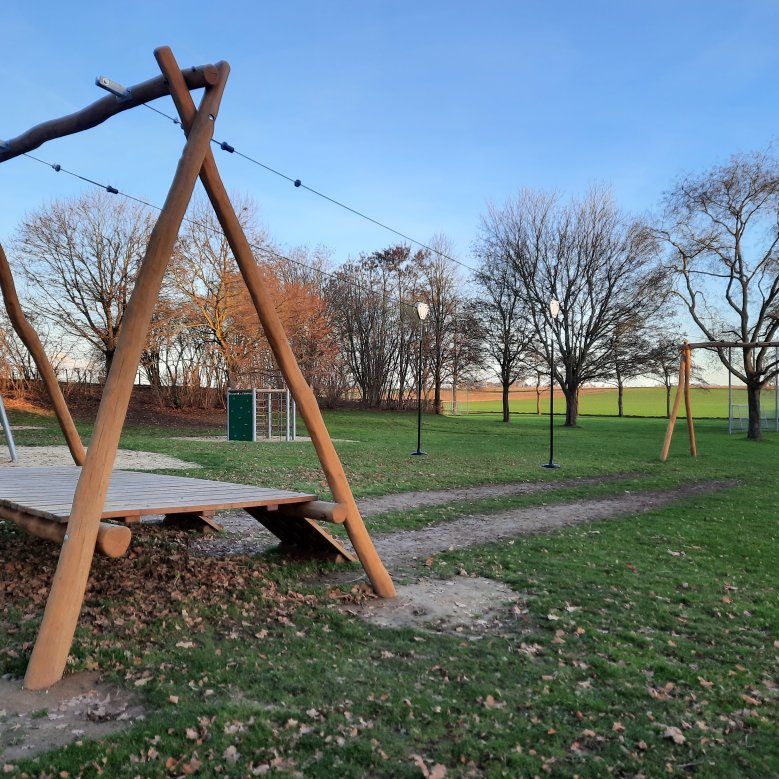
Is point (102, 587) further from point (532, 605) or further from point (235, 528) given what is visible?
point (532, 605)

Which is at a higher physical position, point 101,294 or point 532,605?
point 101,294

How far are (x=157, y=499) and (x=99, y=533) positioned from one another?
92cm

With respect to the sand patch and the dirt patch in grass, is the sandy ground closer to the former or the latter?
the sand patch

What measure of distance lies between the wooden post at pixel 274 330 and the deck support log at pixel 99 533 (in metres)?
1.40

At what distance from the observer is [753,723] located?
118 inches

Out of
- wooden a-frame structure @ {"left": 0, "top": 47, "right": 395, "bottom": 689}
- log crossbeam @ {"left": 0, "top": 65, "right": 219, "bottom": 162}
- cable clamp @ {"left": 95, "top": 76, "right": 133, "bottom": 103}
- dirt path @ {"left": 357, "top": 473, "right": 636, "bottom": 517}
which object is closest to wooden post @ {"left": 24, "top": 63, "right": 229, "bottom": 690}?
wooden a-frame structure @ {"left": 0, "top": 47, "right": 395, "bottom": 689}

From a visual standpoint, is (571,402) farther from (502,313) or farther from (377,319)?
(377,319)

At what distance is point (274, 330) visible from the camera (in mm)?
4523

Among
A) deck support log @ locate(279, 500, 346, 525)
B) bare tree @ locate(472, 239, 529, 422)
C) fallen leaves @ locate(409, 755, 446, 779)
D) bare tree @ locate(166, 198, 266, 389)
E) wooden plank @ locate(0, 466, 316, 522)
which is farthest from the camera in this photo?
bare tree @ locate(472, 239, 529, 422)

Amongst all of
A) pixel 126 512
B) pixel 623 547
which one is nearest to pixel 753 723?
pixel 126 512

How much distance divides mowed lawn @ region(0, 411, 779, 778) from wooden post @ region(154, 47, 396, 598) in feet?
1.14

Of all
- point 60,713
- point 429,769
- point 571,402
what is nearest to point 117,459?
point 60,713

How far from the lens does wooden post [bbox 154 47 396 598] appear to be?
4.21 metres

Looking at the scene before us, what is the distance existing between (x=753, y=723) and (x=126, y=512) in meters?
3.47
